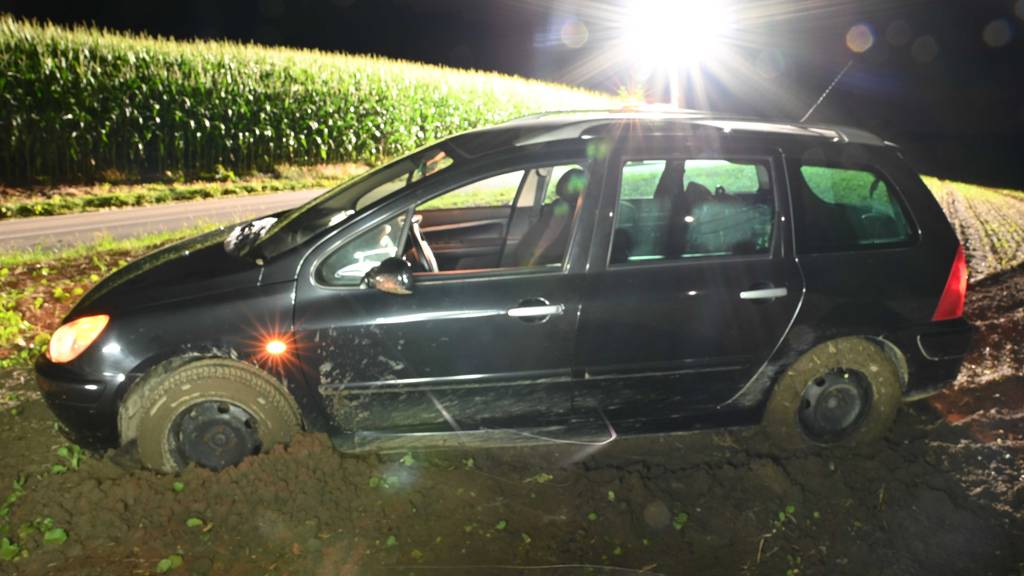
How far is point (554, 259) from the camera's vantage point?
159 inches

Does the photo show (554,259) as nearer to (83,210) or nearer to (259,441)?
(259,441)

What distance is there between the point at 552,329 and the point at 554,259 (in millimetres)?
356

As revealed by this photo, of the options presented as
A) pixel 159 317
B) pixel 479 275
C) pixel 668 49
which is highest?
pixel 668 49

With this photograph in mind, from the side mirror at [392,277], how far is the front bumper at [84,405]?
1.26 meters

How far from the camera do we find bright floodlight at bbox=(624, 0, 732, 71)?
98.3 ft

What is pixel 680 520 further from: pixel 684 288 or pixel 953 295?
pixel 953 295

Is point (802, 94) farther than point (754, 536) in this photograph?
Yes

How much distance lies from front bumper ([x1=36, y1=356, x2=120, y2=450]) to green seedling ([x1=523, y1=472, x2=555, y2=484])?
196cm

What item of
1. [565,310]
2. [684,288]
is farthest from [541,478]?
[684,288]

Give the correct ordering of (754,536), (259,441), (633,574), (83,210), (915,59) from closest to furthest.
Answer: (633,574) → (754,536) → (259,441) → (83,210) → (915,59)

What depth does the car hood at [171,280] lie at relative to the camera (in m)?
3.81

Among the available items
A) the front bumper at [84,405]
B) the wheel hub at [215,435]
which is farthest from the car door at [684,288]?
the front bumper at [84,405]

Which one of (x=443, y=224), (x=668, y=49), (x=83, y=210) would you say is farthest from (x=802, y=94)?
(x=443, y=224)

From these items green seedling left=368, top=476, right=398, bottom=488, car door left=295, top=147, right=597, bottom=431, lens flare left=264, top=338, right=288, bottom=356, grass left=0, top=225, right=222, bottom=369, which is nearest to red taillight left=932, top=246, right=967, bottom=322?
car door left=295, top=147, right=597, bottom=431
